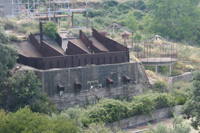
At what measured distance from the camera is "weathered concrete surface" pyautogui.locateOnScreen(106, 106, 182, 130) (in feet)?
87.1

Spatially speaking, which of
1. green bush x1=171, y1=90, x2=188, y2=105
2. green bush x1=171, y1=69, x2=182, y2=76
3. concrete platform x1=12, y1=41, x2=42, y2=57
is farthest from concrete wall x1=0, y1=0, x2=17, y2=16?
green bush x1=171, y1=90, x2=188, y2=105

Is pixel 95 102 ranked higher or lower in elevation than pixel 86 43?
lower

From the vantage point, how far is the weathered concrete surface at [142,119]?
26562 mm

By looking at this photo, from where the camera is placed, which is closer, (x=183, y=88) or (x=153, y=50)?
(x=183, y=88)

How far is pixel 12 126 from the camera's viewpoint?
1792cm

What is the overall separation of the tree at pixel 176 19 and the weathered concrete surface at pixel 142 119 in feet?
91.2

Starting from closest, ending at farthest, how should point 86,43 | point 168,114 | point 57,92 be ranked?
1. point 57,92
2. point 168,114
3. point 86,43

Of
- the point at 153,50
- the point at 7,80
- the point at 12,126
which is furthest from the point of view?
the point at 153,50

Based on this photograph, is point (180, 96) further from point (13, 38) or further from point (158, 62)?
point (13, 38)

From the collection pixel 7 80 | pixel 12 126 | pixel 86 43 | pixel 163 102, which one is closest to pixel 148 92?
pixel 163 102

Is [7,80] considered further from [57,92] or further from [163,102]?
[163,102]

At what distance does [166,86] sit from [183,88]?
83.5 inches

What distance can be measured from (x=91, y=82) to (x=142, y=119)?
472 cm

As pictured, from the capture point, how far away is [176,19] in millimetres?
58312
